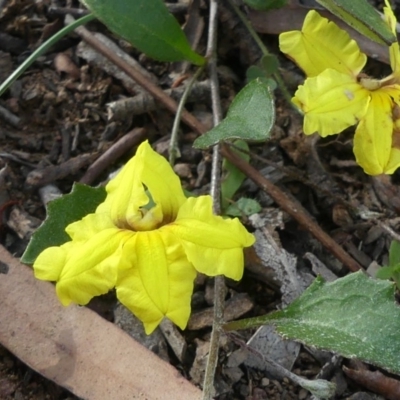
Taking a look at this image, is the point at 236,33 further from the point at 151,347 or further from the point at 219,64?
the point at 151,347

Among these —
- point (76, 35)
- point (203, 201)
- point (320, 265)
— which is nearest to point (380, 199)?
point (320, 265)

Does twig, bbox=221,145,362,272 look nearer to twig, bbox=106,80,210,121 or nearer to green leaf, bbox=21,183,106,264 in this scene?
twig, bbox=106,80,210,121

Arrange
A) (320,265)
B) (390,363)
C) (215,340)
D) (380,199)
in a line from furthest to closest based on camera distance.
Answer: (380,199) < (320,265) < (215,340) < (390,363)

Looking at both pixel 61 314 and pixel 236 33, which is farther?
pixel 236 33

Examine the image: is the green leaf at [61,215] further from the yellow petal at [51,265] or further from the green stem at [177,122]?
the green stem at [177,122]

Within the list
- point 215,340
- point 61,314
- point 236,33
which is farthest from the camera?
point 236,33

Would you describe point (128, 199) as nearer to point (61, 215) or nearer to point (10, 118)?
point (61, 215)

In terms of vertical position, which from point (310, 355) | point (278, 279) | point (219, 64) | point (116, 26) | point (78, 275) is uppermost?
point (116, 26)
